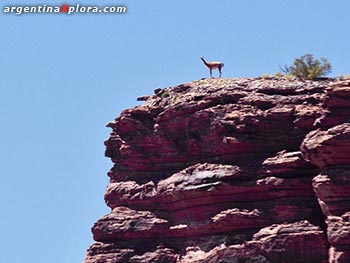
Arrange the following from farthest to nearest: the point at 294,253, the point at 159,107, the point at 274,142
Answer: the point at 159,107, the point at 274,142, the point at 294,253

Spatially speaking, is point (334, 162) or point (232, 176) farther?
point (232, 176)

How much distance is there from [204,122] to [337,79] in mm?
9527

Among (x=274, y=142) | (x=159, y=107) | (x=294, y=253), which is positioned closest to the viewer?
(x=294, y=253)

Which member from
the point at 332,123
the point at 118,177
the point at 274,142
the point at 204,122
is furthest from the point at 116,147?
the point at 332,123

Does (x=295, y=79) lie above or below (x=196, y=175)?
above

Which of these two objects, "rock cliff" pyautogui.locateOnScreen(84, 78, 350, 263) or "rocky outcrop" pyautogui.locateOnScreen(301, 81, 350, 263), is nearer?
"rocky outcrop" pyautogui.locateOnScreen(301, 81, 350, 263)

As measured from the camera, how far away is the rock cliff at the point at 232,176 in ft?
230

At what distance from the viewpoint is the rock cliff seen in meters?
70.0

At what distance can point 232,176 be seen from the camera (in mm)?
74188

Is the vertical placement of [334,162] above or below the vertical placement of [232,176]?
below

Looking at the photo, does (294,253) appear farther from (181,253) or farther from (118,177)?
(118,177)

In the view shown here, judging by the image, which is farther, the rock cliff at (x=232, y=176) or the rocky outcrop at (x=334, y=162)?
the rock cliff at (x=232, y=176)

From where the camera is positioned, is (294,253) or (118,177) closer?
(294,253)

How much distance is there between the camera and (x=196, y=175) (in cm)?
7588
